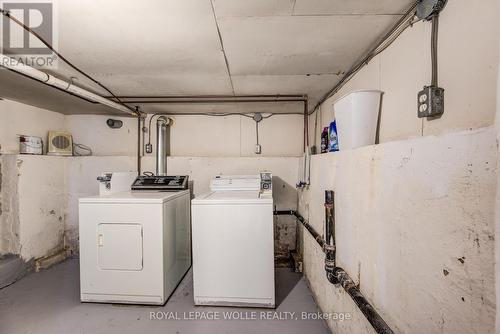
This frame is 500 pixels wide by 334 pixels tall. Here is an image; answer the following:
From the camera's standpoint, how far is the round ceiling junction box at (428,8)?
93cm

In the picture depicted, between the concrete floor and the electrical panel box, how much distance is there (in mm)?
1721

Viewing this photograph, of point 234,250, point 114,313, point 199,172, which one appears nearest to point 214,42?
point 234,250

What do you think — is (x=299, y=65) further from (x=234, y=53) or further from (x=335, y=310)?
(x=335, y=310)

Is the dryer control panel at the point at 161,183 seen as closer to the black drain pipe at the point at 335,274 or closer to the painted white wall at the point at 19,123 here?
the painted white wall at the point at 19,123

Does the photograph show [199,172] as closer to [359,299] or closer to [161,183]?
[161,183]

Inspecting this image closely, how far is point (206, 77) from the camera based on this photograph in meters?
2.04

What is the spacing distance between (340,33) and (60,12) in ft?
4.90

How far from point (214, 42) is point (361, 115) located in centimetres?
102

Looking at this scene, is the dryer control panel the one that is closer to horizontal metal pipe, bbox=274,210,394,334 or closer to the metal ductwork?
the metal ductwork

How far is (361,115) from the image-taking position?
4.50ft

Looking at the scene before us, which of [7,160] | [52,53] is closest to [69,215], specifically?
[7,160]

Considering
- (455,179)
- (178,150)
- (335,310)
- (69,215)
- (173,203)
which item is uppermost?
(178,150)

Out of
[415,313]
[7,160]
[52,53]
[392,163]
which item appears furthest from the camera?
[7,160]

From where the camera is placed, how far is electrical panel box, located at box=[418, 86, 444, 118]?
931mm
